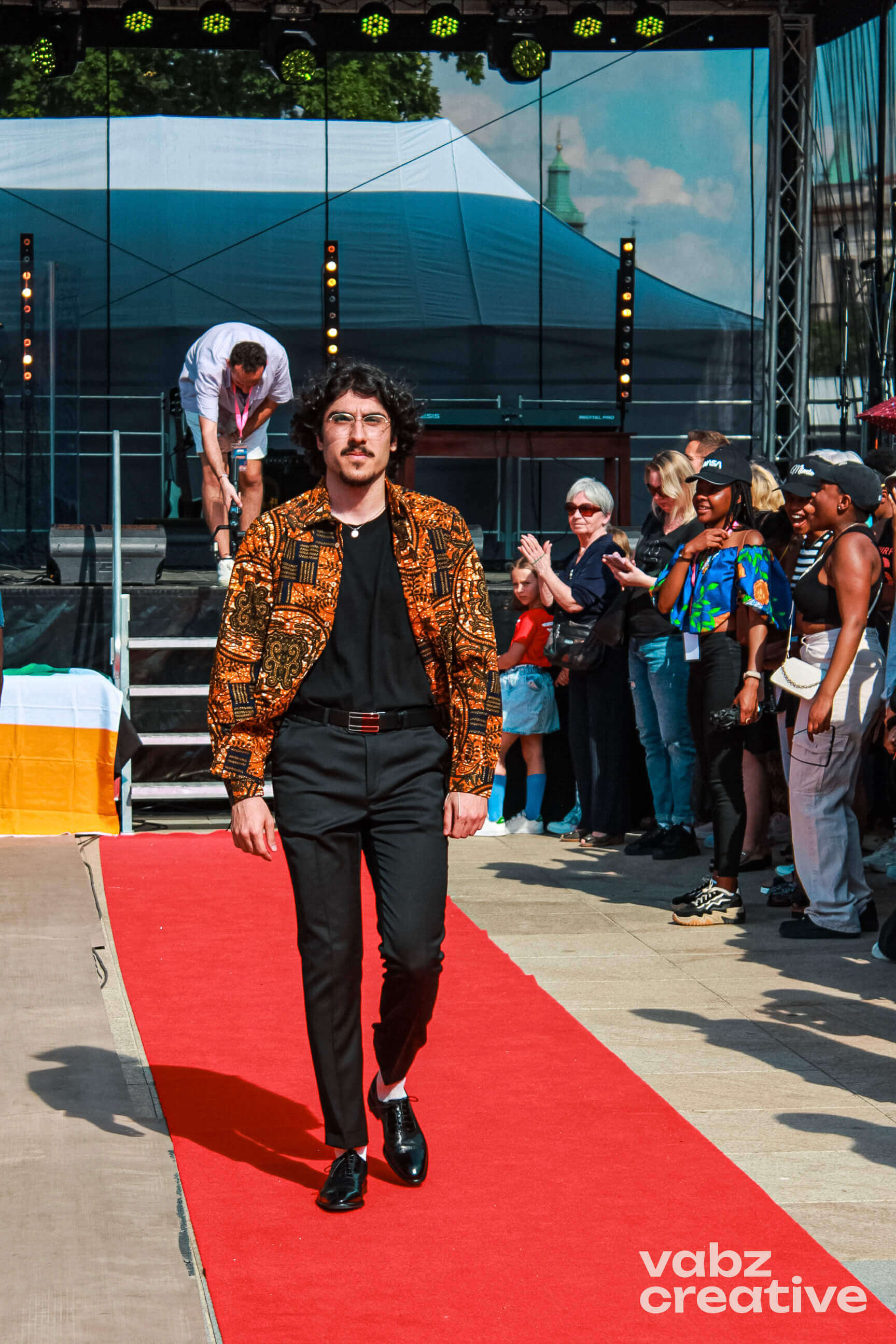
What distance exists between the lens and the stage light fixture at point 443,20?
1280 centimetres

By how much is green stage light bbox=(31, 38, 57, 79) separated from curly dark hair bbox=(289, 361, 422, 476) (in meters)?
11.2

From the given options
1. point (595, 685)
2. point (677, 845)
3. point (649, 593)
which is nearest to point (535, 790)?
point (595, 685)

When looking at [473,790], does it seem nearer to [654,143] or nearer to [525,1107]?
[525,1107]

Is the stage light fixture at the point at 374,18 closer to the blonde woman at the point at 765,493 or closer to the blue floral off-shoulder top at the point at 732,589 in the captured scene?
the blonde woman at the point at 765,493

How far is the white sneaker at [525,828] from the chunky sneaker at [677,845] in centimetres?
125

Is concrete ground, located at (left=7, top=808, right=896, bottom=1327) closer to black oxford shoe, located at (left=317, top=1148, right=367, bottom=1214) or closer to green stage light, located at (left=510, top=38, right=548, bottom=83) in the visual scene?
black oxford shoe, located at (left=317, top=1148, right=367, bottom=1214)

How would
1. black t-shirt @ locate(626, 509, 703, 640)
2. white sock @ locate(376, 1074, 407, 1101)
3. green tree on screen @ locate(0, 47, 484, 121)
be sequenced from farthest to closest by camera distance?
green tree on screen @ locate(0, 47, 484, 121)
black t-shirt @ locate(626, 509, 703, 640)
white sock @ locate(376, 1074, 407, 1101)

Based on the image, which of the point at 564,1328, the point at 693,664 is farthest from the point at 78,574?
the point at 564,1328

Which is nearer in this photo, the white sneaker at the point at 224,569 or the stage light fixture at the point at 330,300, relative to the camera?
the white sneaker at the point at 224,569

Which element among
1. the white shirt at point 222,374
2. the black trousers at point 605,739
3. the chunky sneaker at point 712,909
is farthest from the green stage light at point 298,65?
the chunky sneaker at point 712,909

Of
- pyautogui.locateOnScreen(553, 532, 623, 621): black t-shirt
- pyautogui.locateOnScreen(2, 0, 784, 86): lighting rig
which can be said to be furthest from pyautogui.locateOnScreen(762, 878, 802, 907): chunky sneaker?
pyautogui.locateOnScreen(2, 0, 784, 86): lighting rig

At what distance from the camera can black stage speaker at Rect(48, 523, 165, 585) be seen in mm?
10016

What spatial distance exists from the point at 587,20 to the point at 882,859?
854 centimetres

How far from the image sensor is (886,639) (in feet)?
22.9
